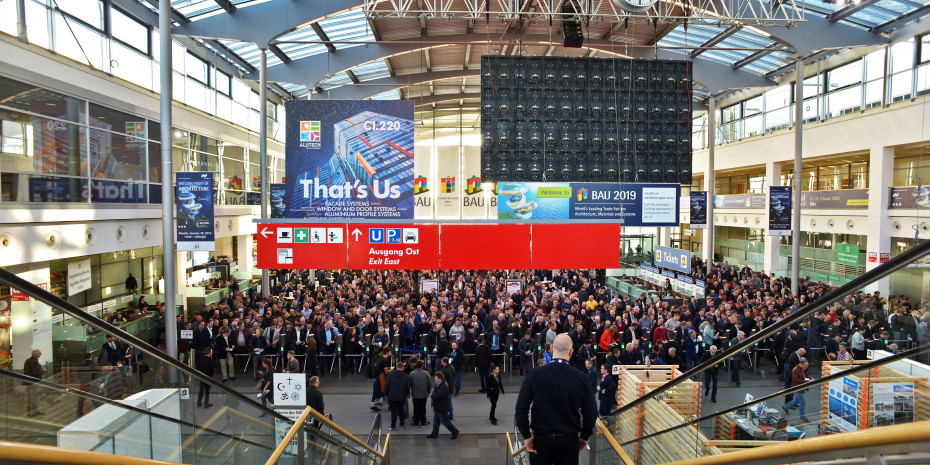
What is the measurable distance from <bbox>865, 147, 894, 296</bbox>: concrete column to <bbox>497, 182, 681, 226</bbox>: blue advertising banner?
12.5 m

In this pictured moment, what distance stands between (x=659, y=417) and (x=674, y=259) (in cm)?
1203

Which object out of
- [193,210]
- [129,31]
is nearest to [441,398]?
[193,210]

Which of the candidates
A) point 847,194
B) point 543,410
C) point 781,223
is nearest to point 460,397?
point 543,410

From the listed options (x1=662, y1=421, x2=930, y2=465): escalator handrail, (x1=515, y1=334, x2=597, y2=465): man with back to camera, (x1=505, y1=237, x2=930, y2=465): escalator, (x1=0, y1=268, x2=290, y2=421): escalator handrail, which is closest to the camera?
(x1=662, y1=421, x2=930, y2=465): escalator handrail

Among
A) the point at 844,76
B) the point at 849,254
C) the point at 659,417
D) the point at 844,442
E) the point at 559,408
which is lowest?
the point at 659,417

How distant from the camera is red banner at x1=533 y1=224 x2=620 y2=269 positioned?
11047mm

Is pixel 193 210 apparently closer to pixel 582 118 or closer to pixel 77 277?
pixel 77 277

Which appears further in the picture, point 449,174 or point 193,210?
point 449,174

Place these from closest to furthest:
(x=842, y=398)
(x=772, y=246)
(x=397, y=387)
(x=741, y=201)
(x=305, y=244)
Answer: (x=842, y=398)
(x=397, y=387)
(x=305, y=244)
(x=772, y=246)
(x=741, y=201)

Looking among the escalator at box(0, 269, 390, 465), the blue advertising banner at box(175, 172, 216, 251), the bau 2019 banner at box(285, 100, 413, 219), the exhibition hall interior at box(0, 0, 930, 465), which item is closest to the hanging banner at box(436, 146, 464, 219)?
the exhibition hall interior at box(0, 0, 930, 465)

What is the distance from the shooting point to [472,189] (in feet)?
102

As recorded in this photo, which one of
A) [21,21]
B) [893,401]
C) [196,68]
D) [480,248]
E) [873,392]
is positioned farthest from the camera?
[196,68]

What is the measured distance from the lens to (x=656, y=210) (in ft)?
43.1

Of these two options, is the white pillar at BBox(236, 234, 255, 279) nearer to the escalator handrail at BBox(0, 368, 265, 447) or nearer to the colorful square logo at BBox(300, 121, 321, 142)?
the colorful square logo at BBox(300, 121, 321, 142)
